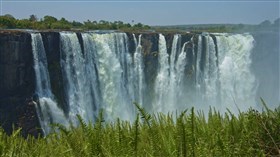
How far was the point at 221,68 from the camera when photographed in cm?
4850

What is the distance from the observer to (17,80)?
35.0 metres

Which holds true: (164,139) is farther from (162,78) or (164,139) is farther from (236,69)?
(236,69)

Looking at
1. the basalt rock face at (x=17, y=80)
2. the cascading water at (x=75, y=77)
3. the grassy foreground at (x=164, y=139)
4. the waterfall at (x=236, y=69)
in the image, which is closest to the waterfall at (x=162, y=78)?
the waterfall at (x=236, y=69)

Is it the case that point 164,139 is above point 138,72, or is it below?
below

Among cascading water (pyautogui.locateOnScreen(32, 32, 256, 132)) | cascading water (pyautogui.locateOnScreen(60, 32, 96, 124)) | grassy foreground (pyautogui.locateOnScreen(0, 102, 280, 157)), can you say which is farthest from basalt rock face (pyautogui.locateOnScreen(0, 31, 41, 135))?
grassy foreground (pyautogui.locateOnScreen(0, 102, 280, 157))

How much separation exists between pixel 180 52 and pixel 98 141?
45016 millimetres

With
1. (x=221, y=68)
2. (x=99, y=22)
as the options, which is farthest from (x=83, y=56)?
(x=99, y=22)

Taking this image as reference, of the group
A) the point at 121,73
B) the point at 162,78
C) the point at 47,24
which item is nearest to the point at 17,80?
the point at 121,73

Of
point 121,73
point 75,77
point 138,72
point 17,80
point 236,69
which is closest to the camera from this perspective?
point 17,80

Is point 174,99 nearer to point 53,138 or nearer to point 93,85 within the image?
point 93,85

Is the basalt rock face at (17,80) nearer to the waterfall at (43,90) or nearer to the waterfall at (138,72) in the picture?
the waterfall at (43,90)

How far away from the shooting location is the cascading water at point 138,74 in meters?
36.3

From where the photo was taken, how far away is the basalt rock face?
1339 inches

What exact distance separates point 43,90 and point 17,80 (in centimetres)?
221
